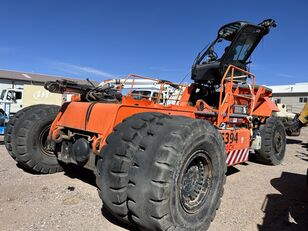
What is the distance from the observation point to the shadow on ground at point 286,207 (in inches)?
150

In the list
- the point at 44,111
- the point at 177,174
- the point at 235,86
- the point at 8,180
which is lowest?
the point at 8,180

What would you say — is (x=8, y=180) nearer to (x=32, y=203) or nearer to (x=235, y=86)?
(x=32, y=203)

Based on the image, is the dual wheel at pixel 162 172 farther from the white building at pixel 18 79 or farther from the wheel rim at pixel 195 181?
the white building at pixel 18 79

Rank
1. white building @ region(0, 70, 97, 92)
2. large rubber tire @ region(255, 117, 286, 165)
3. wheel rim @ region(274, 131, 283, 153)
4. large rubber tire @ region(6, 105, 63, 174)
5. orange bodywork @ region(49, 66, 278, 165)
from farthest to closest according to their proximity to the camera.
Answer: white building @ region(0, 70, 97, 92), wheel rim @ region(274, 131, 283, 153), large rubber tire @ region(255, 117, 286, 165), large rubber tire @ region(6, 105, 63, 174), orange bodywork @ region(49, 66, 278, 165)

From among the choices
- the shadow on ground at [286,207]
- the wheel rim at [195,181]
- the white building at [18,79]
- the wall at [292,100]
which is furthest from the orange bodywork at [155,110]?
the wall at [292,100]

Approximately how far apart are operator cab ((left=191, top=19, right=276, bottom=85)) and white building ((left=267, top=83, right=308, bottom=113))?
117ft

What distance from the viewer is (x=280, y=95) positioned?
43312 mm

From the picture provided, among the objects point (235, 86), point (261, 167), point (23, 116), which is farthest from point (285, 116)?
point (23, 116)

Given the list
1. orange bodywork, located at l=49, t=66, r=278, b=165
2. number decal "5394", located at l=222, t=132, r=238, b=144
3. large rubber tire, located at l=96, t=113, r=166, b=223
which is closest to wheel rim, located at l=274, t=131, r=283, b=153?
orange bodywork, located at l=49, t=66, r=278, b=165

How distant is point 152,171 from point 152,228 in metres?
0.57

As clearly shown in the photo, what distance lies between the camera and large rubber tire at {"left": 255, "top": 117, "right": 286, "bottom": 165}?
23.9 feet

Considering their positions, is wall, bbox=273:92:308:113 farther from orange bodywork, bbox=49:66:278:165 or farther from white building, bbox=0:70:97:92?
orange bodywork, bbox=49:66:278:165

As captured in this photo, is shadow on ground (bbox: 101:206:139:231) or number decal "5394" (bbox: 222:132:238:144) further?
number decal "5394" (bbox: 222:132:238:144)

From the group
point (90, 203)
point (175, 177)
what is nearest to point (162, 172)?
point (175, 177)
